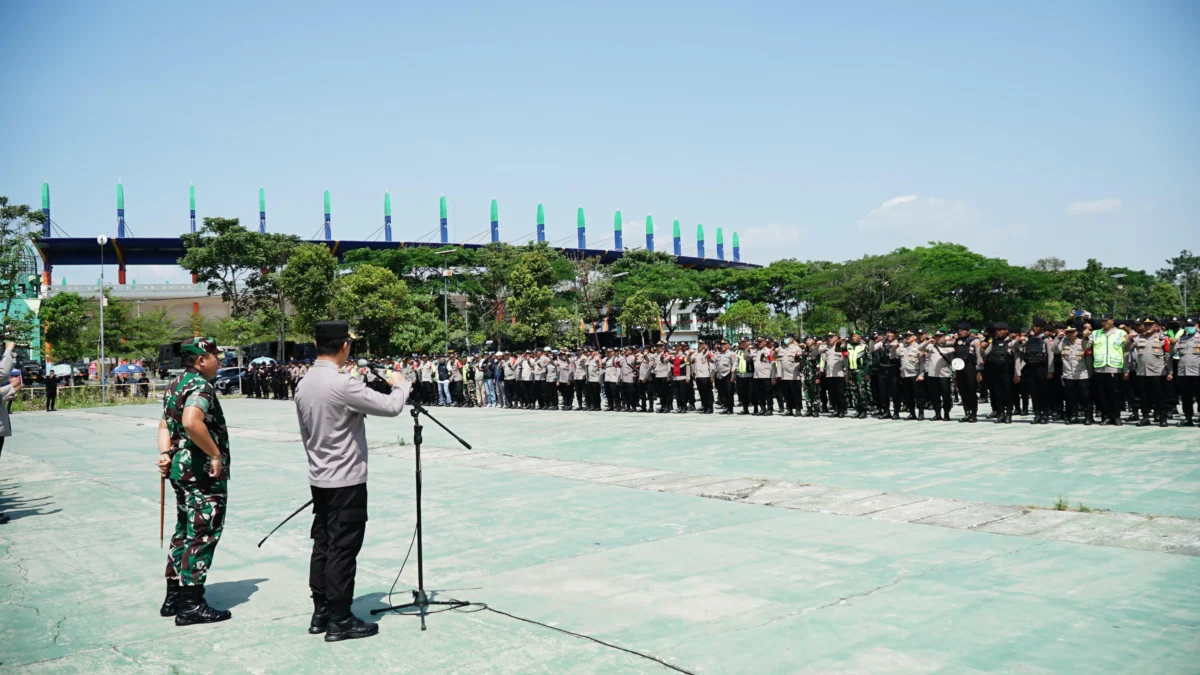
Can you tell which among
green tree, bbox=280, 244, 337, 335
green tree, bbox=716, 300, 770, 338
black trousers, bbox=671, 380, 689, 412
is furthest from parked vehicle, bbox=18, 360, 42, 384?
green tree, bbox=716, 300, 770, 338

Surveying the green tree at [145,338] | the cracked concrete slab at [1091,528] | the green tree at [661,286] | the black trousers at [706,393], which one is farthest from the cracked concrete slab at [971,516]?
the green tree at [145,338]

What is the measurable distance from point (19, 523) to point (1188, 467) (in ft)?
38.8

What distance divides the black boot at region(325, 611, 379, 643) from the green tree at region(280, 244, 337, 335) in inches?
1591

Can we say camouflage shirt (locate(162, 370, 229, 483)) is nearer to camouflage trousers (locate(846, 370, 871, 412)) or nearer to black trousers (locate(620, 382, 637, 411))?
camouflage trousers (locate(846, 370, 871, 412))

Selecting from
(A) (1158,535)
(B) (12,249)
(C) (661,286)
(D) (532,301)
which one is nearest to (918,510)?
(A) (1158,535)

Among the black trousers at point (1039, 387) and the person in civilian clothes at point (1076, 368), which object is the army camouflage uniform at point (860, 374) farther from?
the person in civilian clothes at point (1076, 368)

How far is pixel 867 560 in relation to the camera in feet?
19.0

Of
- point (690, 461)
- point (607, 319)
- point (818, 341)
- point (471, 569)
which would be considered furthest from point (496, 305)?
point (471, 569)

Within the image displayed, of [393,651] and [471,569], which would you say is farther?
[471,569]

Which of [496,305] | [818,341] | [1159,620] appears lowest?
[1159,620]

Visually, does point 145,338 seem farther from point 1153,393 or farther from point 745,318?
point 1153,393

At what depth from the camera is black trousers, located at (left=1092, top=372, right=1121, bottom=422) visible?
539 inches

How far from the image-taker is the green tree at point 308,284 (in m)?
43.2

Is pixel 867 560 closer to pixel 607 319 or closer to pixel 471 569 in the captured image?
pixel 471 569
